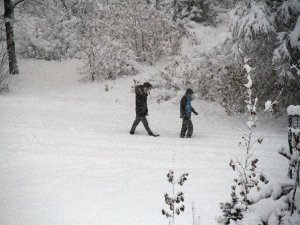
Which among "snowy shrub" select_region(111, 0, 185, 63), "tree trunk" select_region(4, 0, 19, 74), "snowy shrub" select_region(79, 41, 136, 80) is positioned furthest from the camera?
"snowy shrub" select_region(111, 0, 185, 63)

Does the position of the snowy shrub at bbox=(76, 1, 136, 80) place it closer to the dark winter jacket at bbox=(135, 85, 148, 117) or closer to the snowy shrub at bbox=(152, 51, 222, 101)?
the snowy shrub at bbox=(152, 51, 222, 101)

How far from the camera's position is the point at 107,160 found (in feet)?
26.2

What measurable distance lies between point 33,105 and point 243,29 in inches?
343

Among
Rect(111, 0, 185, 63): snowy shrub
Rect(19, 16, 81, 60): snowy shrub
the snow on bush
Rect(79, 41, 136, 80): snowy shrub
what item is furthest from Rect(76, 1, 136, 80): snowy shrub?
the snow on bush

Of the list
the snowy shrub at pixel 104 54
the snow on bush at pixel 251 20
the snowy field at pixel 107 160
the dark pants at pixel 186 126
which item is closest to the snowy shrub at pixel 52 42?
the snowy shrub at pixel 104 54

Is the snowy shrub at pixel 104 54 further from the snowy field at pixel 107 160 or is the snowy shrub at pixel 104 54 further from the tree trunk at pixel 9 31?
the tree trunk at pixel 9 31

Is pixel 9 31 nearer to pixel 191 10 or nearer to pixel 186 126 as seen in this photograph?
pixel 191 10

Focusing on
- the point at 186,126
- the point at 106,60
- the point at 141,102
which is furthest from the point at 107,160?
the point at 106,60

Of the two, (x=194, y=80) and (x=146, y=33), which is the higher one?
(x=146, y=33)

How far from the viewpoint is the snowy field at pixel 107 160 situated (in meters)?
5.71

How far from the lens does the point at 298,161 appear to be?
2732mm

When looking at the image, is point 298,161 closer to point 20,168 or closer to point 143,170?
point 143,170

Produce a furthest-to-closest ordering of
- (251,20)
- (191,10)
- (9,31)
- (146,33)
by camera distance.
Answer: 1. (191,10)
2. (146,33)
3. (9,31)
4. (251,20)

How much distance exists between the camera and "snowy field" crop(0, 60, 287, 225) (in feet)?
18.7
